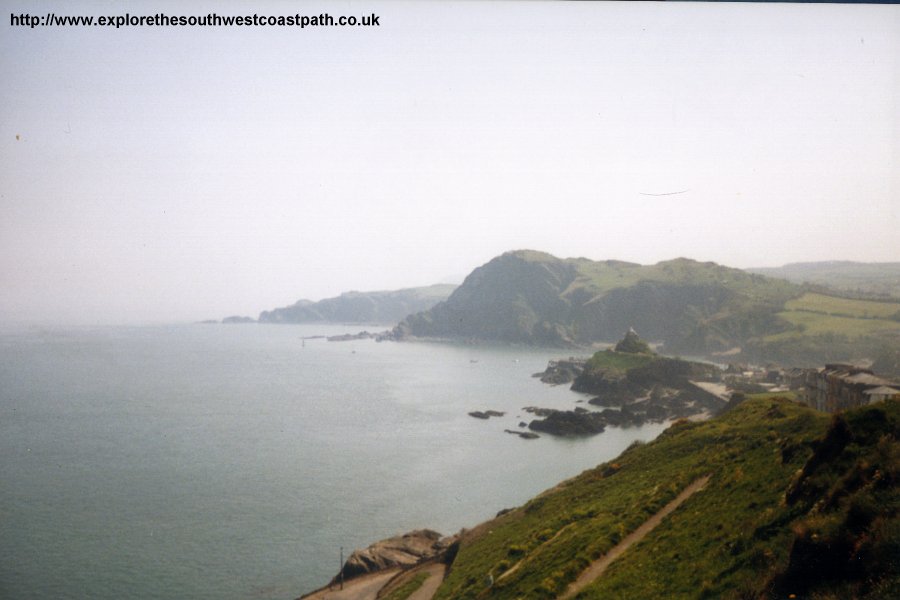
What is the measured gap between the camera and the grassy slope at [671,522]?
12281 mm

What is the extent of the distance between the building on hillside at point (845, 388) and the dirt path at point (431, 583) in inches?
927

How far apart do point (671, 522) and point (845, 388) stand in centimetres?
2623

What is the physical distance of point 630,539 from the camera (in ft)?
58.7

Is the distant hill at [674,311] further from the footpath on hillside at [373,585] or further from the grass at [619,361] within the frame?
the footpath on hillside at [373,585]

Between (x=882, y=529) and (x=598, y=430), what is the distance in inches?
2444

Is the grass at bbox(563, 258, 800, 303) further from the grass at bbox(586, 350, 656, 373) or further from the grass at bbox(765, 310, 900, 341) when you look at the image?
the grass at bbox(586, 350, 656, 373)

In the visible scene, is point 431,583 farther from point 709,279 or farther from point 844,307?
point 709,279

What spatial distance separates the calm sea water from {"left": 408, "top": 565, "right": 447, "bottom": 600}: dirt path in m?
8.51

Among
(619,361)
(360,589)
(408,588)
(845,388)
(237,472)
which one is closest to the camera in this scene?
(408,588)

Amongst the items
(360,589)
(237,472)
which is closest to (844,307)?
(237,472)

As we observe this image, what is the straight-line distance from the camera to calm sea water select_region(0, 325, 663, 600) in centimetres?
3312

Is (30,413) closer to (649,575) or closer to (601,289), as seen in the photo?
(649,575)

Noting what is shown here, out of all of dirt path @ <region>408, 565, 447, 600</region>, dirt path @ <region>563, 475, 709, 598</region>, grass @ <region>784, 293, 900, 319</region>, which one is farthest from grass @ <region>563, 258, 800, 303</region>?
dirt path @ <region>408, 565, 447, 600</region>

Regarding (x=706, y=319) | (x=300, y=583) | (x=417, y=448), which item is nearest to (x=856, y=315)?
(x=706, y=319)
